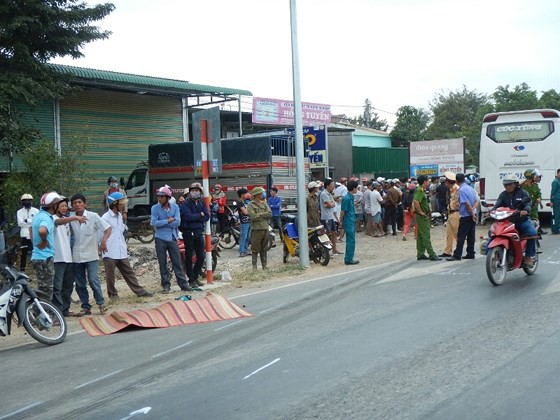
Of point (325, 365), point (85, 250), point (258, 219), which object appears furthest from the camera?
point (258, 219)

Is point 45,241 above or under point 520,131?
under

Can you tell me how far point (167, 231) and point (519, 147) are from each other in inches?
571

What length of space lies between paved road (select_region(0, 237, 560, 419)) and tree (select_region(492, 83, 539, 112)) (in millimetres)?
43957

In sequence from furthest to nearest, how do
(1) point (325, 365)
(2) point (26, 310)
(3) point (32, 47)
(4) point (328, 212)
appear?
(3) point (32, 47)
(4) point (328, 212)
(2) point (26, 310)
(1) point (325, 365)

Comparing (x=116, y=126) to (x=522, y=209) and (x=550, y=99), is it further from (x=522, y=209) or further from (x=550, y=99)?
(x=550, y=99)

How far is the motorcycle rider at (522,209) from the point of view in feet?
35.1

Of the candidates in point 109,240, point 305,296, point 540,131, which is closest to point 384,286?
point 305,296

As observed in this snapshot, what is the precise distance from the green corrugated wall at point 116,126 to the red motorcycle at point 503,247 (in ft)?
58.4

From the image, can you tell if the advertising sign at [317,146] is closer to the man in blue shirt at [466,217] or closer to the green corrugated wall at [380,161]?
the man in blue shirt at [466,217]

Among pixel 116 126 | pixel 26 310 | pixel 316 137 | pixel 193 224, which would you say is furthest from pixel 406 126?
pixel 26 310

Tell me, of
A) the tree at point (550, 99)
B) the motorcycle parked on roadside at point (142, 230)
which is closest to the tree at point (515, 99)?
the tree at point (550, 99)

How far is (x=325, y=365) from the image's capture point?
613cm

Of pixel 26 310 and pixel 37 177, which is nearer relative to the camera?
pixel 26 310

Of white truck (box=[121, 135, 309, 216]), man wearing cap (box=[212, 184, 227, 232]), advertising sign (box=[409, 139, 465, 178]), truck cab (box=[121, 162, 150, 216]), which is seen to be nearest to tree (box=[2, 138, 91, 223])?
man wearing cap (box=[212, 184, 227, 232])
